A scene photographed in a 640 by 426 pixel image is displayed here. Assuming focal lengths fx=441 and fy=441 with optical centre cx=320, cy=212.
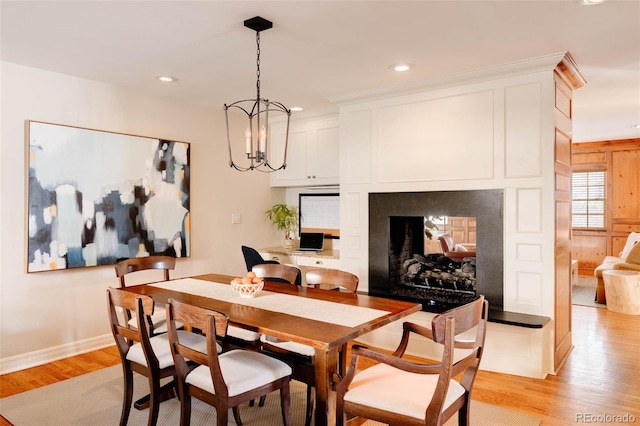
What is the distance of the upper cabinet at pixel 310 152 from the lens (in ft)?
16.6

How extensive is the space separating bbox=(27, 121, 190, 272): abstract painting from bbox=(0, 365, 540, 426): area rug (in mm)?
1064

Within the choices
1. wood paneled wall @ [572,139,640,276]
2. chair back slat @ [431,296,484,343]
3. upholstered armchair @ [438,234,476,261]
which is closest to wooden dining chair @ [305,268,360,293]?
chair back slat @ [431,296,484,343]

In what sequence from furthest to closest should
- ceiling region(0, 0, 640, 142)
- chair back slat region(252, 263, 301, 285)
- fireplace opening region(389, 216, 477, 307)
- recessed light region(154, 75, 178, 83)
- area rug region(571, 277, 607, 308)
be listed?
area rug region(571, 277, 607, 308)
fireplace opening region(389, 216, 477, 307)
recessed light region(154, 75, 178, 83)
chair back slat region(252, 263, 301, 285)
ceiling region(0, 0, 640, 142)

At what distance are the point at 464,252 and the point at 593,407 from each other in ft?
4.94

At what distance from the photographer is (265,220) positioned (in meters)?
5.60

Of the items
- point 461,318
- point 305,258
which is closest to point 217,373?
point 461,318

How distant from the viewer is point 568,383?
10.7ft

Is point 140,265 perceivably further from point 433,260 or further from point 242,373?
point 433,260

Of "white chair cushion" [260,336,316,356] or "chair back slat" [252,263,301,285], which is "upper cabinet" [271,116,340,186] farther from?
"white chair cushion" [260,336,316,356]

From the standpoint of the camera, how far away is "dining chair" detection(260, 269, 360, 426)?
242 centimetres

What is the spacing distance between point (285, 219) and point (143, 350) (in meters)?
3.37

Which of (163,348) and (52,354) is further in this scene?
(52,354)

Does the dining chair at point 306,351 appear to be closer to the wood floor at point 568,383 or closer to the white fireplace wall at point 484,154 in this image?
the wood floor at point 568,383

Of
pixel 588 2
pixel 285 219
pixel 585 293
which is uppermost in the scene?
pixel 588 2
